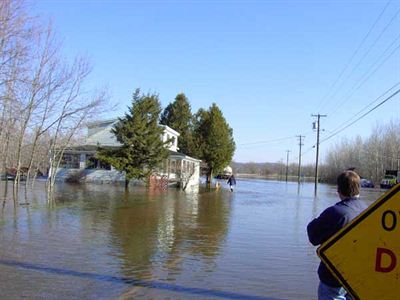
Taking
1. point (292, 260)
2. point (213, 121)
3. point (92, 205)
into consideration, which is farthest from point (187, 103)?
point (292, 260)

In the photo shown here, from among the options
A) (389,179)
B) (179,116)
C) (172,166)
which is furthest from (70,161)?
(389,179)

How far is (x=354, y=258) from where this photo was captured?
3.30 meters

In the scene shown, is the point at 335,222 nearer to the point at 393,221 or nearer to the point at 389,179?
the point at 393,221

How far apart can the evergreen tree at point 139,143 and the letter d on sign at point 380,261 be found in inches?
1365

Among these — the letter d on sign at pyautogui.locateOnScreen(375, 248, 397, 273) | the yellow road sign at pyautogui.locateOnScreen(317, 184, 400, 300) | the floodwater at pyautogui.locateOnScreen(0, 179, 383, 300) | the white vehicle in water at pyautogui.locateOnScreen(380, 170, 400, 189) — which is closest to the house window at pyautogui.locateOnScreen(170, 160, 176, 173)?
the floodwater at pyautogui.locateOnScreen(0, 179, 383, 300)

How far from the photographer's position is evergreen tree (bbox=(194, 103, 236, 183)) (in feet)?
214

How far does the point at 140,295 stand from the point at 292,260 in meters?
4.69

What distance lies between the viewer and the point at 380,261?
3141 millimetres

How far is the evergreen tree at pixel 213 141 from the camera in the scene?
65.4 m

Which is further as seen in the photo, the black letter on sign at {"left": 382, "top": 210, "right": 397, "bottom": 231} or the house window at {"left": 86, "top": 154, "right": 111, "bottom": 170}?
the house window at {"left": 86, "top": 154, "right": 111, "bottom": 170}

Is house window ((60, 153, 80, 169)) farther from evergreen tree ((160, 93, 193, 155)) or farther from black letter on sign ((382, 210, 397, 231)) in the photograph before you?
black letter on sign ((382, 210, 397, 231))

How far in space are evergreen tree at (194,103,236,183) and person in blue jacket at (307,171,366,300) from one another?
60.1m

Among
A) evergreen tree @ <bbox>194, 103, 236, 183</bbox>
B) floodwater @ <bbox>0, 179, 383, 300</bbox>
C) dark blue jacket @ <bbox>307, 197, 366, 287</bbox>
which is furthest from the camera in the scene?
evergreen tree @ <bbox>194, 103, 236, 183</bbox>

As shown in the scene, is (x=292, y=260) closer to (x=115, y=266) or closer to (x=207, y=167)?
(x=115, y=266)
